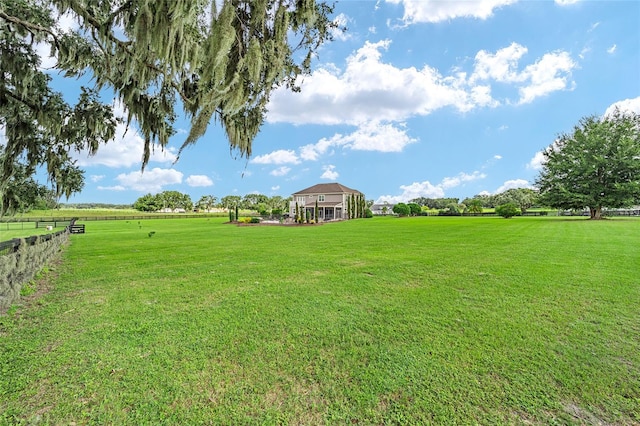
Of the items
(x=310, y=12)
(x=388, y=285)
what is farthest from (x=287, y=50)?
(x=388, y=285)

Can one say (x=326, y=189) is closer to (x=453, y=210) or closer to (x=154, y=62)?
(x=453, y=210)

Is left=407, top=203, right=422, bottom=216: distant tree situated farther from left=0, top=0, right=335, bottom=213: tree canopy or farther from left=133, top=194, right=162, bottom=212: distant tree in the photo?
left=133, top=194, right=162, bottom=212: distant tree

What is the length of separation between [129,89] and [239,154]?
2.26 meters

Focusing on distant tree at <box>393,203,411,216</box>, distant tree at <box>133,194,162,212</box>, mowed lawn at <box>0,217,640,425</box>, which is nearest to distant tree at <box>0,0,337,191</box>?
mowed lawn at <box>0,217,640,425</box>

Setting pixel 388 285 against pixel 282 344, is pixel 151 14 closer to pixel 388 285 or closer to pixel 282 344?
pixel 282 344

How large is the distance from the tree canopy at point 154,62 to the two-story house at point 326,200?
101 feet

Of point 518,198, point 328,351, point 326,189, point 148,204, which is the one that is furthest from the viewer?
point 148,204

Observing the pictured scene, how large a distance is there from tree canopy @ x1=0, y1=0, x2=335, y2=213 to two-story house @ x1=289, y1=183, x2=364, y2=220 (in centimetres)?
3076

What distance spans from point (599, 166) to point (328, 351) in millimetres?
35435

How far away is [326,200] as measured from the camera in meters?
40.6

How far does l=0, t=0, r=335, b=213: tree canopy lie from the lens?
415cm

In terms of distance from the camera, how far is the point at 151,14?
12.0 ft

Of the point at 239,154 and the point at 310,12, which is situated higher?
the point at 310,12

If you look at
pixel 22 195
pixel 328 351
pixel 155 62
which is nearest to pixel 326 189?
pixel 22 195
